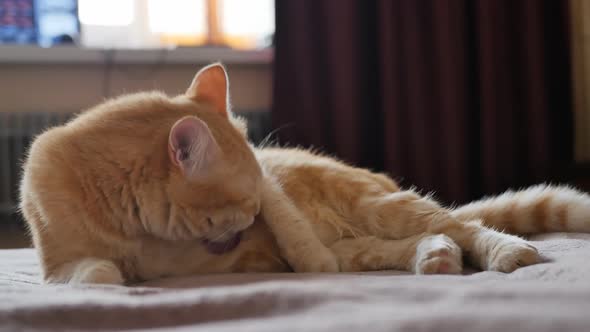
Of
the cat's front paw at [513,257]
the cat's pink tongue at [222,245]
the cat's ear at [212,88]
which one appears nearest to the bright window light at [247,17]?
the cat's ear at [212,88]

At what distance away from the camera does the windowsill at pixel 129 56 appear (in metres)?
2.90

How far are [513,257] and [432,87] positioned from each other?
2104 millimetres

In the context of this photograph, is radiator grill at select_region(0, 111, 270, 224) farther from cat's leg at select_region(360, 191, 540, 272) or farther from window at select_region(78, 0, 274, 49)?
cat's leg at select_region(360, 191, 540, 272)

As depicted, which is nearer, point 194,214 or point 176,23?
point 194,214

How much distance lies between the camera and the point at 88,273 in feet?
3.64

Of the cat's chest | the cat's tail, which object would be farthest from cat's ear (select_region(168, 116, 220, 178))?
the cat's tail

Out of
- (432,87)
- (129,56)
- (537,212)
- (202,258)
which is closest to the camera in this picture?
(202,258)

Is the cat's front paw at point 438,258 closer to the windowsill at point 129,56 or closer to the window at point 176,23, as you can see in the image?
the windowsill at point 129,56

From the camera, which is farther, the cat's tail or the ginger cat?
the cat's tail

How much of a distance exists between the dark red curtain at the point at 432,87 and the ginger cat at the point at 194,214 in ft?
5.22

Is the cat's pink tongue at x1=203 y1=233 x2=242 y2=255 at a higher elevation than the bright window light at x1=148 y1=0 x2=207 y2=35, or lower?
lower

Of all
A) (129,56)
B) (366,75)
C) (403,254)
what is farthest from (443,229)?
(129,56)

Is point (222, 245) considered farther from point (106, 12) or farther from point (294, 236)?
point (106, 12)

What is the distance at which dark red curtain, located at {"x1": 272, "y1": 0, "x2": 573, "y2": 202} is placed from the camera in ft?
10.1
